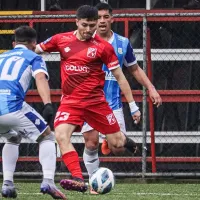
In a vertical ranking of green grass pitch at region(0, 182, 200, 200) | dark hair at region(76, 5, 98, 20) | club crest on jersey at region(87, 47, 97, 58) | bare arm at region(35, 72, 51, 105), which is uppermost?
dark hair at region(76, 5, 98, 20)

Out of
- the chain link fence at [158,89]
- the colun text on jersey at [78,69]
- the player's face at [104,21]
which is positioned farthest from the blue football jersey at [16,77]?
the chain link fence at [158,89]

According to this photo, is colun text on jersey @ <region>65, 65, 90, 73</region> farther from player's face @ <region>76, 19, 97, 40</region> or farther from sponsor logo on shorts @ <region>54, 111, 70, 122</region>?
sponsor logo on shorts @ <region>54, 111, 70, 122</region>

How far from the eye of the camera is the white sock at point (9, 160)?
395 inches

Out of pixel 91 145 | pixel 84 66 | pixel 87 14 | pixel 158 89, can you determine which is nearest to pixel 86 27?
pixel 87 14

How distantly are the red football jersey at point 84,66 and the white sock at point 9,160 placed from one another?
749 millimetres

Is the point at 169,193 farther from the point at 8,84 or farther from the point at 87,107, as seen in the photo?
the point at 8,84

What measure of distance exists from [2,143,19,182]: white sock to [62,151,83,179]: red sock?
525 mm

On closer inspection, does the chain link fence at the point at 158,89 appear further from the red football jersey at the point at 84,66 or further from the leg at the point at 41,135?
the leg at the point at 41,135

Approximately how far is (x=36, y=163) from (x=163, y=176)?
1774 millimetres

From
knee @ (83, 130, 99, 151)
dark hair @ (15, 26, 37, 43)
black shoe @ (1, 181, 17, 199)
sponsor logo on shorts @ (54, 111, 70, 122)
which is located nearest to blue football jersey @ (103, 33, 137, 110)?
knee @ (83, 130, 99, 151)

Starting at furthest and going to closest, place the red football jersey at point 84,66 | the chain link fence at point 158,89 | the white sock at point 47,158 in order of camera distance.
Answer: the chain link fence at point 158,89
the red football jersey at point 84,66
the white sock at point 47,158

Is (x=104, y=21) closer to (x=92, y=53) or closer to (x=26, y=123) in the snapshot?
(x=92, y=53)

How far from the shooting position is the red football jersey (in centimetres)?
1037

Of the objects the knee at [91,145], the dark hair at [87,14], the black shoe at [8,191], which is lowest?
the black shoe at [8,191]
